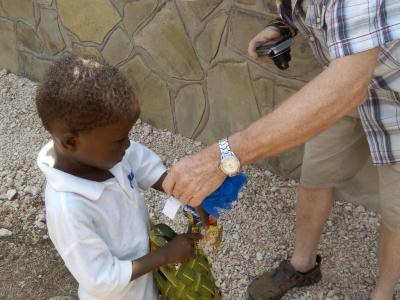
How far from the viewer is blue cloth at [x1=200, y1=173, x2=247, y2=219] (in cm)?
151

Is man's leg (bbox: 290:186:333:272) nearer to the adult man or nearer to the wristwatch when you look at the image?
the adult man

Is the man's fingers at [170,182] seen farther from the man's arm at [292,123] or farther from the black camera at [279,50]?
the black camera at [279,50]

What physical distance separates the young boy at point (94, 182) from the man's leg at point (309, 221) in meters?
0.75

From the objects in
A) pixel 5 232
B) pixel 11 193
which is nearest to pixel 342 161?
pixel 5 232

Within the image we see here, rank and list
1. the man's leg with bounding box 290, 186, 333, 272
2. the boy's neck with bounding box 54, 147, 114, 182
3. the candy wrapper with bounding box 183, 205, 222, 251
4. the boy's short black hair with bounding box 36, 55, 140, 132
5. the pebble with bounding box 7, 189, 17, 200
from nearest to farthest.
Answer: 1. the boy's short black hair with bounding box 36, 55, 140, 132
2. the boy's neck with bounding box 54, 147, 114, 182
3. the candy wrapper with bounding box 183, 205, 222, 251
4. the man's leg with bounding box 290, 186, 333, 272
5. the pebble with bounding box 7, 189, 17, 200

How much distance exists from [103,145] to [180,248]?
1.25 ft

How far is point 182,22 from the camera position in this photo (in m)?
2.97

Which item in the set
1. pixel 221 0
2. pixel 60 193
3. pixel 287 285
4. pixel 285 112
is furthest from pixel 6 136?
pixel 285 112

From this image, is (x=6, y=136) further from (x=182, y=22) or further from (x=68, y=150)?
(x=68, y=150)

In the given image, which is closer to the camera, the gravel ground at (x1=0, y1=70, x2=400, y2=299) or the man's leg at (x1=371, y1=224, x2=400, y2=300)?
the man's leg at (x1=371, y1=224, x2=400, y2=300)

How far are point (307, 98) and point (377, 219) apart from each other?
4.84ft

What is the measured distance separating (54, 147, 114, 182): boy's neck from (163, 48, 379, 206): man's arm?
211 millimetres

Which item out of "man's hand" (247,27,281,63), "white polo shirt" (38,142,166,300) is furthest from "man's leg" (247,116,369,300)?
"white polo shirt" (38,142,166,300)

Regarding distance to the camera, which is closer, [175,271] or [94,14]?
[175,271]
